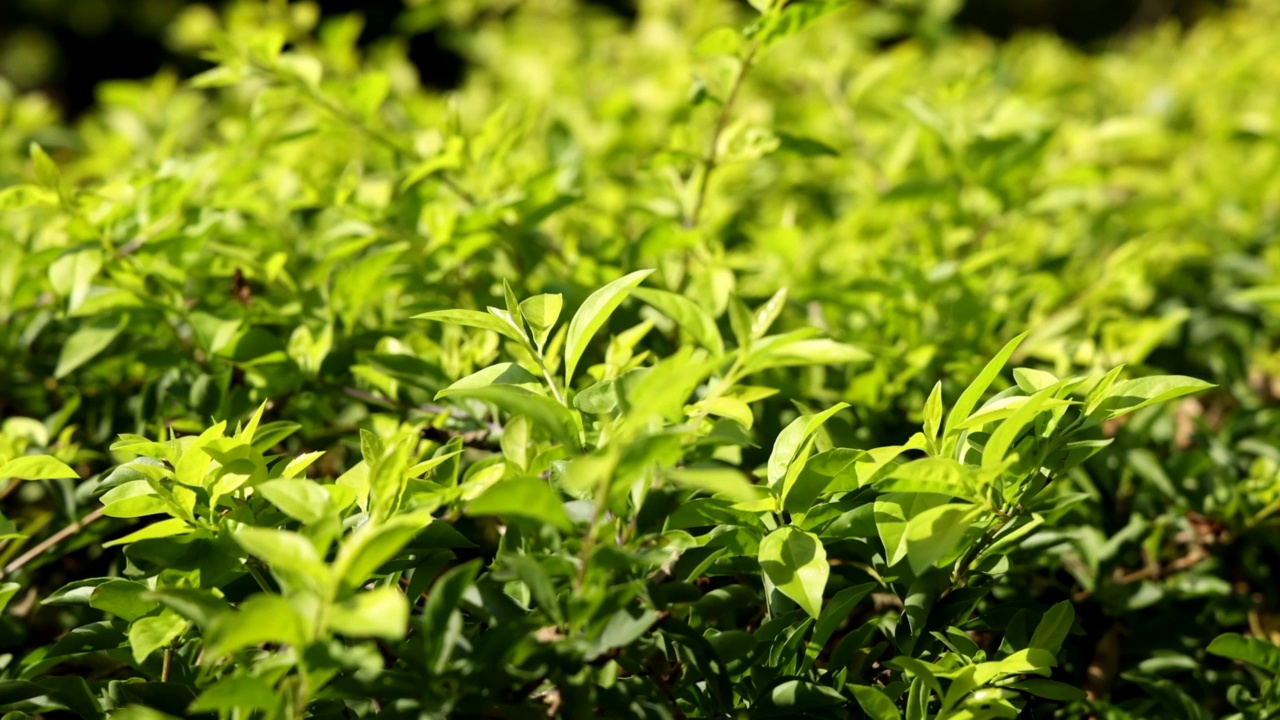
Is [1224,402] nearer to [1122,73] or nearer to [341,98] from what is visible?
[341,98]

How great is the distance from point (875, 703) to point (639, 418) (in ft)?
1.19

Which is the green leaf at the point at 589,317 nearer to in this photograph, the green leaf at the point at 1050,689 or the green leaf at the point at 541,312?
the green leaf at the point at 541,312

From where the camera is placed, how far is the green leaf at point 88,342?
1.23m

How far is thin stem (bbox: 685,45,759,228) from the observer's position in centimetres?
131

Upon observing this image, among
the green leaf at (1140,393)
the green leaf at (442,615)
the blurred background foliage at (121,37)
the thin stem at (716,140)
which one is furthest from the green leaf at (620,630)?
the blurred background foliage at (121,37)

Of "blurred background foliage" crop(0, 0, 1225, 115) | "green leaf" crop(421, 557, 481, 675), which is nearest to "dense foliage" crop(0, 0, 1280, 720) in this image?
"green leaf" crop(421, 557, 481, 675)

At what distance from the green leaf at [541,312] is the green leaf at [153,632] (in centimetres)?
41

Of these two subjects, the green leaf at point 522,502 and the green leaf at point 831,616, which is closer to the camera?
the green leaf at point 522,502

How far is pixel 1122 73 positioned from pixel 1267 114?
3.03ft

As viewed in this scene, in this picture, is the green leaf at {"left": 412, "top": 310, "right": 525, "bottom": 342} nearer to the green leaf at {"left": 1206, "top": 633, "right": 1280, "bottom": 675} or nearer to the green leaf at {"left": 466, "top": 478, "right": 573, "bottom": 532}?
the green leaf at {"left": 466, "top": 478, "right": 573, "bottom": 532}

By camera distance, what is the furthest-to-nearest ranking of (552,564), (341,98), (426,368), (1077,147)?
(1077,147) < (341,98) < (426,368) < (552,564)

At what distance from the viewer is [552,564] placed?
77 centimetres

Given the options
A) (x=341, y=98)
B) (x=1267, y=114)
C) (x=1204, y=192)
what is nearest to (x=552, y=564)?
(x=341, y=98)

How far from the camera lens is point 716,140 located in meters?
1.36
